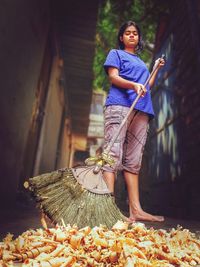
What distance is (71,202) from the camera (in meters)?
2.15

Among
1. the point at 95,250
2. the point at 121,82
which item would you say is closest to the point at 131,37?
the point at 121,82

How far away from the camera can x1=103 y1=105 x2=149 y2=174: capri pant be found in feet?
8.96

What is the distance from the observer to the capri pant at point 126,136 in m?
2.73

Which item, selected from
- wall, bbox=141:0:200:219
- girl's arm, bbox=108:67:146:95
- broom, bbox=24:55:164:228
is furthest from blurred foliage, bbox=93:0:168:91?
broom, bbox=24:55:164:228

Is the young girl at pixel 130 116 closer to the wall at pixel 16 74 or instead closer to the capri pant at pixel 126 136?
the capri pant at pixel 126 136

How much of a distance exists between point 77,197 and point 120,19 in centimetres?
756

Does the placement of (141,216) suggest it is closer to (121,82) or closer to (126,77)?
(121,82)

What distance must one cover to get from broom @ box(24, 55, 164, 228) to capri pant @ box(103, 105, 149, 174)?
16.5 inches

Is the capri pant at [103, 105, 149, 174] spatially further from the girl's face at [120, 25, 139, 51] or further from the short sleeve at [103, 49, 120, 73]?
the girl's face at [120, 25, 139, 51]

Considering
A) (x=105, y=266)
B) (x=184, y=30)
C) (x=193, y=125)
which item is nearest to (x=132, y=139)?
(x=105, y=266)

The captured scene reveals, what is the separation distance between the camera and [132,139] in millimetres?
2980

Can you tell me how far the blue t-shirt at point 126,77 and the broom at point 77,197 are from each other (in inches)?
33.5

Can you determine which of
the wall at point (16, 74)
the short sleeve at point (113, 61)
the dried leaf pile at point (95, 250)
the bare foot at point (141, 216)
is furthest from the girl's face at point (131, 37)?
the dried leaf pile at point (95, 250)

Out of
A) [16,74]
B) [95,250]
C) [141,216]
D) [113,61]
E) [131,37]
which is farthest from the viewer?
[16,74]
